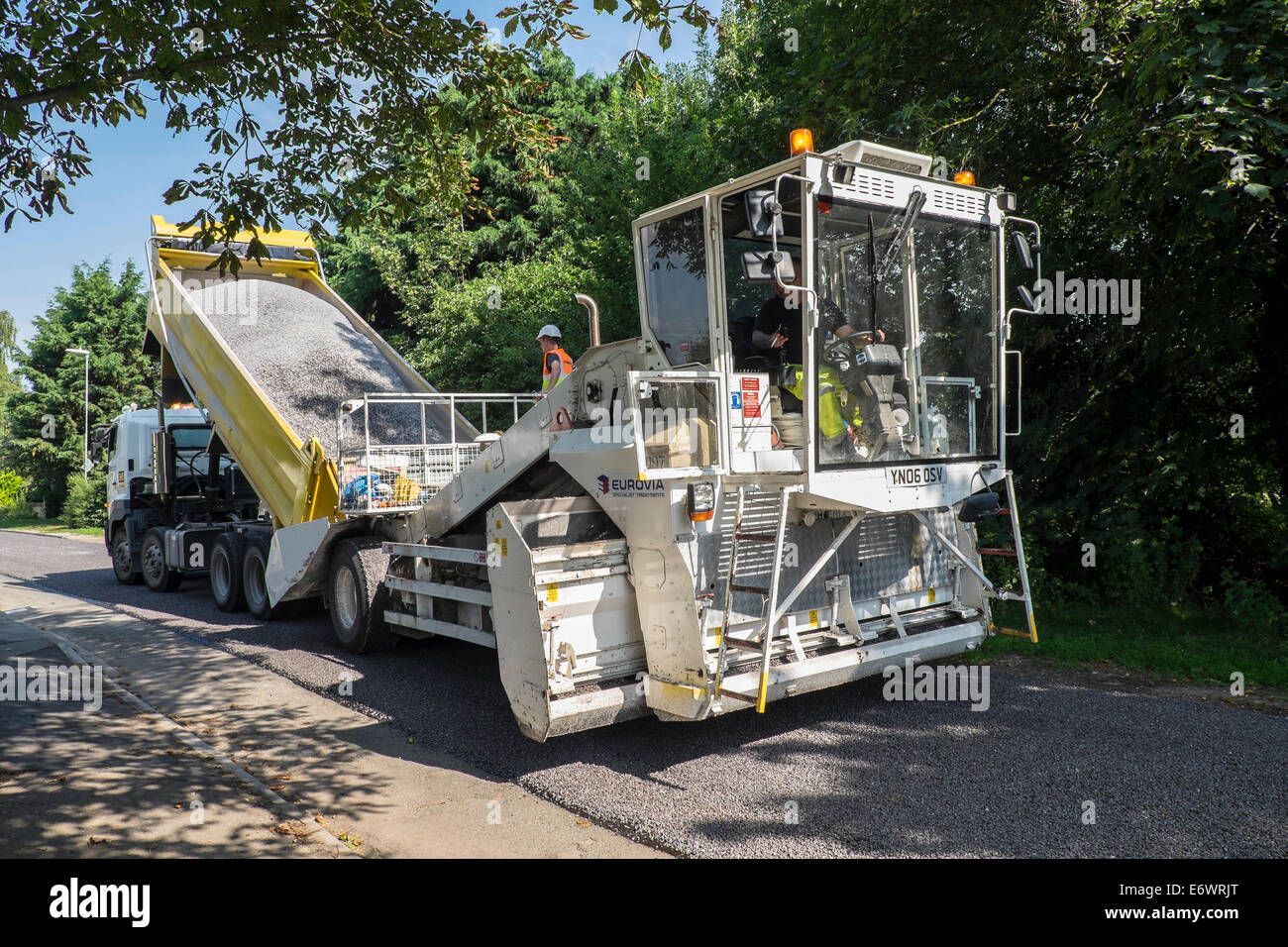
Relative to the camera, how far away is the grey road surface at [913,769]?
391cm

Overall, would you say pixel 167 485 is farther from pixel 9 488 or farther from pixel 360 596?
pixel 9 488

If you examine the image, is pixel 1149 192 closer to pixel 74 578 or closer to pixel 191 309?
pixel 191 309

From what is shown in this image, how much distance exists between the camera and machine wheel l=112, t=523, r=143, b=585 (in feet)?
44.0

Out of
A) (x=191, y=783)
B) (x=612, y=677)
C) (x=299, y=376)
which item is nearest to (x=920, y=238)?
(x=612, y=677)

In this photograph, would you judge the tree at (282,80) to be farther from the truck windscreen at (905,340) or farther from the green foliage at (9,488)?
the green foliage at (9,488)

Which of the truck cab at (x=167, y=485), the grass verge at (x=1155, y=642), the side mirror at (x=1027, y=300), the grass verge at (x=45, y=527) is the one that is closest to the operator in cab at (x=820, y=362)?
the side mirror at (x=1027, y=300)

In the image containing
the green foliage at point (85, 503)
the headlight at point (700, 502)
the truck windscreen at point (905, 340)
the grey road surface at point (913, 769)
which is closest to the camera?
the grey road surface at point (913, 769)

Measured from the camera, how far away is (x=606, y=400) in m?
5.97

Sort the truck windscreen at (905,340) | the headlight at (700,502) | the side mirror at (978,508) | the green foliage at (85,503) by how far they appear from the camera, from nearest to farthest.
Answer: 1. the headlight at (700,502)
2. the truck windscreen at (905,340)
3. the side mirror at (978,508)
4. the green foliage at (85,503)

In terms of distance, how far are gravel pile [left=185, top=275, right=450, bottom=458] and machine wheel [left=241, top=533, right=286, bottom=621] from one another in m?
2.00

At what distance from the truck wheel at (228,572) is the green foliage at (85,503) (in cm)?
2363

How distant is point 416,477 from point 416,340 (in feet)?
53.5

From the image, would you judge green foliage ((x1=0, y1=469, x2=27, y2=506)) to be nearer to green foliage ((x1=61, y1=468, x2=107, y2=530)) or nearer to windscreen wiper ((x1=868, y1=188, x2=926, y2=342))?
green foliage ((x1=61, y1=468, x2=107, y2=530))

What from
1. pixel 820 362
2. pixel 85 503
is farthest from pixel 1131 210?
pixel 85 503
